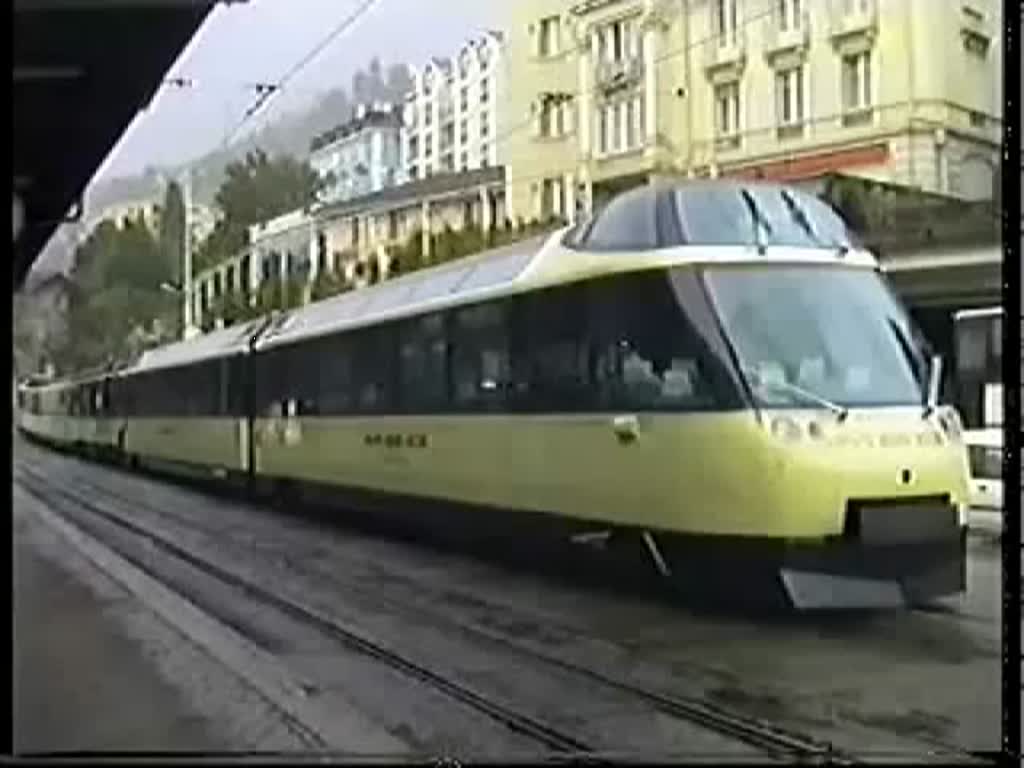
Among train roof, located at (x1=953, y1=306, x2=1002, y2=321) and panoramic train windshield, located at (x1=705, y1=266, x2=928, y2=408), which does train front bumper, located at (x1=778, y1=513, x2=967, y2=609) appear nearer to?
panoramic train windshield, located at (x1=705, y1=266, x2=928, y2=408)

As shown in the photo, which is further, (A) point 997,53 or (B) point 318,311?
(B) point 318,311

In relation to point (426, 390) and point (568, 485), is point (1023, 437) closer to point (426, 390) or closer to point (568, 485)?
point (568, 485)

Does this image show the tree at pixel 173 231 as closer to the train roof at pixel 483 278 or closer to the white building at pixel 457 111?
the train roof at pixel 483 278

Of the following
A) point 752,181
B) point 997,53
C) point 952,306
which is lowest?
point 952,306

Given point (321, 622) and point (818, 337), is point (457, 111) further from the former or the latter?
point (321, 622)

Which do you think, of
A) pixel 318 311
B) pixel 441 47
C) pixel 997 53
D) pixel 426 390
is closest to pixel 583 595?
pixel 426 390

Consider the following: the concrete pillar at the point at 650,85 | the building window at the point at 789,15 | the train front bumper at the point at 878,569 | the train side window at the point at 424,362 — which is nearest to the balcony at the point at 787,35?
the building window at the point at 789,15
